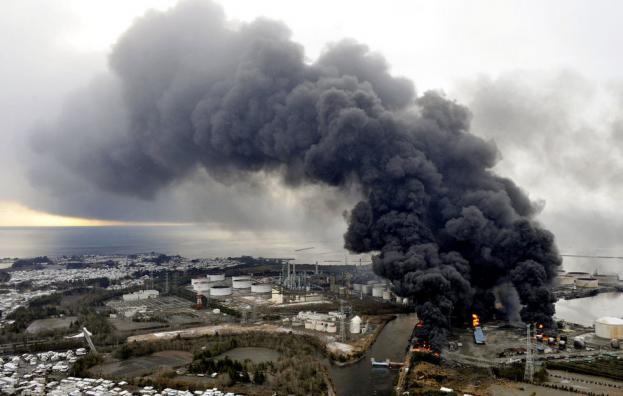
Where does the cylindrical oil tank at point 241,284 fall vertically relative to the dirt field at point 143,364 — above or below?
above

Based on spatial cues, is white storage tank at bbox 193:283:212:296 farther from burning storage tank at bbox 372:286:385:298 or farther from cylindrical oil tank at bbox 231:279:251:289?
burning storage tank at bbox 372:286:385:298

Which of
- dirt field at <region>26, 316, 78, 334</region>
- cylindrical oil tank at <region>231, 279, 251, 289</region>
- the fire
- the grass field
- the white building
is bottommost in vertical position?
dirt field at <region>26, 316, 78, 334</region>

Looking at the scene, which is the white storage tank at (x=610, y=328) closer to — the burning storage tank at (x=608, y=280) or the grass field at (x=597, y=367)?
the grass field at (x=597, y=367)

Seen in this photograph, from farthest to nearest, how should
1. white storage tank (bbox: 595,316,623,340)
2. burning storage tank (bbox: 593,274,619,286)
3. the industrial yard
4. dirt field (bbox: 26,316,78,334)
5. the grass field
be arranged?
burning storage tank (bbox: 593,274,619,286)
dirt field (bbox: 26,316,78,334)
white storage tank (bbox: 595,316,623,340)
the industrial yard
the grass field

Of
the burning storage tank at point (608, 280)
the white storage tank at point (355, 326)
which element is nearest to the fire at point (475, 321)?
the white storage tank at point (355, 326)

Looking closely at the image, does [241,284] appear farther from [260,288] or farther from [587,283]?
[587,283]

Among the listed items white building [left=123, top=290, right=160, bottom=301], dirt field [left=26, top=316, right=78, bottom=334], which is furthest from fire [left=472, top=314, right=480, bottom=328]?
white building [left=123, top=290, right=160, bottom=301]

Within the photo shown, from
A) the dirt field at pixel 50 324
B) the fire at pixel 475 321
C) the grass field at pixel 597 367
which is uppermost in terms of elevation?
A: the fire at pixel 475 321
